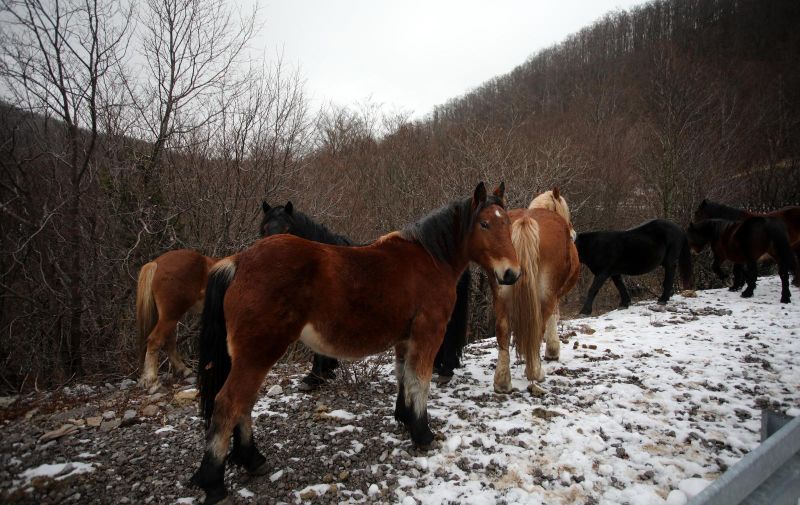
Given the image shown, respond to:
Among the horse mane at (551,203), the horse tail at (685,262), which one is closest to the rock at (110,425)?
the horse mane at (551,203)

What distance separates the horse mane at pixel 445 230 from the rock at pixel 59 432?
367cm

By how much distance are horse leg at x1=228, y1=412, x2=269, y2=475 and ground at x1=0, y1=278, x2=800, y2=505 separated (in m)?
0.10

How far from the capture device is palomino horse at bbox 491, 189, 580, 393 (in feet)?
12.0

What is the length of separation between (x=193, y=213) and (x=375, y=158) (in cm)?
928

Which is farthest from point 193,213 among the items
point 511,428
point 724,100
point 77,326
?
point 724,100

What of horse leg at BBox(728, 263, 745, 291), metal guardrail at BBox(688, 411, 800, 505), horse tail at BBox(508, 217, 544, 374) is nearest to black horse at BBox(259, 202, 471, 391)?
horse tail at BBox(508, 217, 544, 374)

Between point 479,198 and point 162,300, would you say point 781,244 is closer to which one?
point 479,198

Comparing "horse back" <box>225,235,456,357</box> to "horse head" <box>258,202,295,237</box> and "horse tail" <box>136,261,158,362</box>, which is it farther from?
"horse tail" <box>136,261,158,362</box>

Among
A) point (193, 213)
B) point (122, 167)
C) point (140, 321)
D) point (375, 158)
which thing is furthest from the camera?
point (375, 158)

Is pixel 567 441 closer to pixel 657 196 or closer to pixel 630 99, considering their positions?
pixel 657 196

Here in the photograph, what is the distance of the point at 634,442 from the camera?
2.78m

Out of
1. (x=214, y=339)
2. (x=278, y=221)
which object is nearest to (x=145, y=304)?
(x=278, y=221)

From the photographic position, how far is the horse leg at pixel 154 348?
446 cm

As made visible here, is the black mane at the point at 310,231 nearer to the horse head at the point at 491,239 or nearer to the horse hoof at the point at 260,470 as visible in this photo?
the horse head at the point at 491,239
